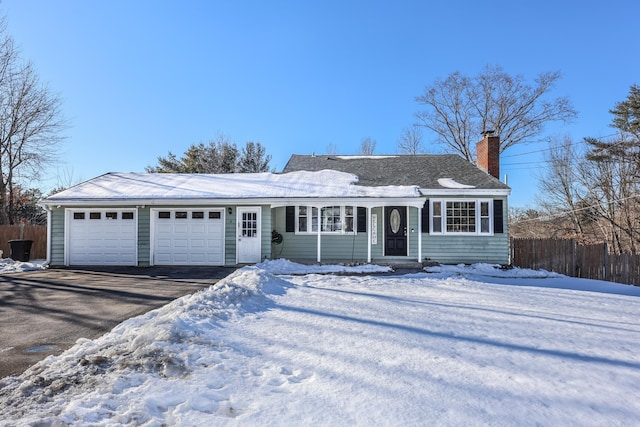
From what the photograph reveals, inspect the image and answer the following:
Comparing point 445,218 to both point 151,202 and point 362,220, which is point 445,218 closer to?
point 362,220

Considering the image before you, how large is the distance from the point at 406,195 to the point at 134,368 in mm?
9988

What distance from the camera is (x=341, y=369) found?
338cm

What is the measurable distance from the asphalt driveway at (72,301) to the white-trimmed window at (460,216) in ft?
23.7

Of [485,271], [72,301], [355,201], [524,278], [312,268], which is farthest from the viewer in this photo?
[355,201]

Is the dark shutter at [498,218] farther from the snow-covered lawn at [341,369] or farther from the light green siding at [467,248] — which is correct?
the snow-covered lawn at [341,369]

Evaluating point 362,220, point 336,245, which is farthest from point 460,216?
point 336,245

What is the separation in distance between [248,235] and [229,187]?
202 centimetres

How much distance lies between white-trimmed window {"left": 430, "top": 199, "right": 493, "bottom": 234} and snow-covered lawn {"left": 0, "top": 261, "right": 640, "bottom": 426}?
7009 millimetres

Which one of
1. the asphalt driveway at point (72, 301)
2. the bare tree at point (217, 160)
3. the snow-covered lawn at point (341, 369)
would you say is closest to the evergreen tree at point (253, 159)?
the bare tree at point (217, 160)

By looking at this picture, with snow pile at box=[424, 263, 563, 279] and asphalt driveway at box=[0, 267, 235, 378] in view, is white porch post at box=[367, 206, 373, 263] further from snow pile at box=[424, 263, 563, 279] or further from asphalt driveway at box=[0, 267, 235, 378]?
asphalt driveway at box=[0, 267, 235, 378]

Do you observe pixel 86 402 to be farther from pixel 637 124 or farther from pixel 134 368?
pixel 637 124

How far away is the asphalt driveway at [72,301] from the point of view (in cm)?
431

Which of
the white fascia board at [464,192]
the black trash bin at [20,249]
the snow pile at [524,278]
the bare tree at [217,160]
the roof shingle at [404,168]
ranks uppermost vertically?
the bare tree at [217,160]

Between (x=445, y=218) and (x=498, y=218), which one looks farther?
(x=445, y=218)
